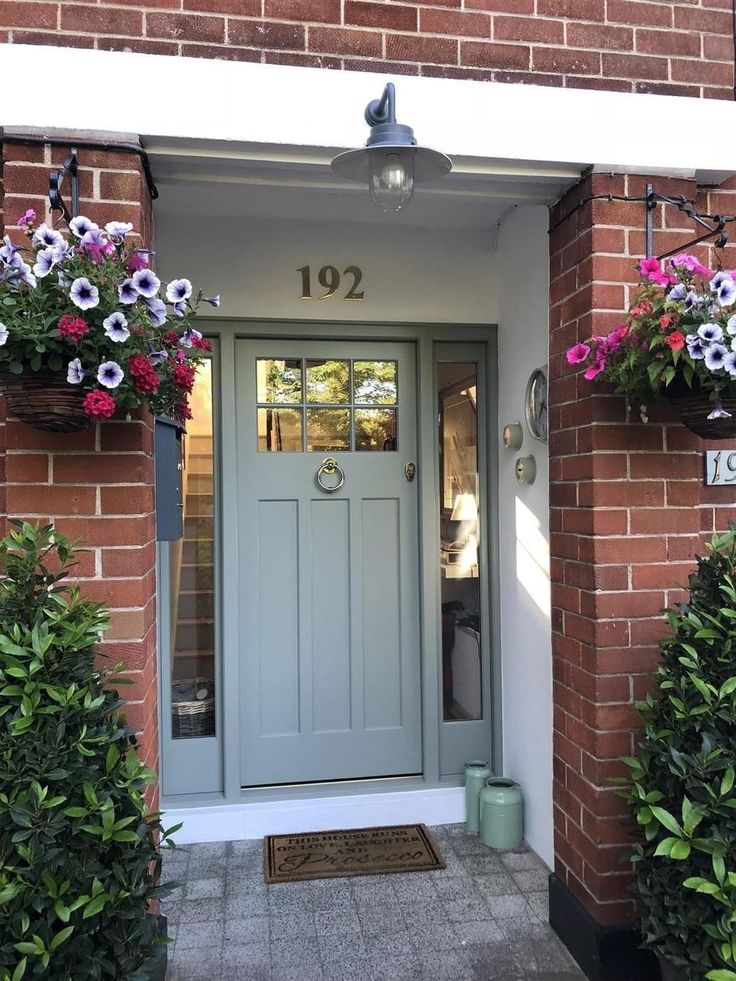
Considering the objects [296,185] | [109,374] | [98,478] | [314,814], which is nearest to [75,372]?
[109,374]

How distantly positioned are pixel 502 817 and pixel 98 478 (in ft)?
7.36

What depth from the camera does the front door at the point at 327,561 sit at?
3467mm

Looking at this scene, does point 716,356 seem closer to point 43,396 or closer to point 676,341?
point 676,341

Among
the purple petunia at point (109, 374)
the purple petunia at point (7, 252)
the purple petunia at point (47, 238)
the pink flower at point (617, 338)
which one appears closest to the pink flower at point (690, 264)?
the pink flower at point (617, 338)

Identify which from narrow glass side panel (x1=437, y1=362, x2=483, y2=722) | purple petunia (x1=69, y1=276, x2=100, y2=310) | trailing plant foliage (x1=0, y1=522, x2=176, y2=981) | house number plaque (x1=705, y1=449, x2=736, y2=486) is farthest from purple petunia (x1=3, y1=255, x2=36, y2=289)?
house number plaque (x1=705, y1=449, x2=736, y2=486)

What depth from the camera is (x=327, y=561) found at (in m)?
3.54

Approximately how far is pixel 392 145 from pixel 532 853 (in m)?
2.85

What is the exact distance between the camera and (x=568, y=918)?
8.48 feet

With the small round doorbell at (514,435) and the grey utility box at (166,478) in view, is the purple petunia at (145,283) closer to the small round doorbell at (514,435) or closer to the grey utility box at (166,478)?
the grey utility box at (166,478)

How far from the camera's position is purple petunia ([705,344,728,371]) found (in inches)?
79.4

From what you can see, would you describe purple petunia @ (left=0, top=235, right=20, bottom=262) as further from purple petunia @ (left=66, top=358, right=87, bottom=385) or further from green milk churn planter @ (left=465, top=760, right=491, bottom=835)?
green milk churn planter @ (left=465, top=760, right=491, bottom=835)

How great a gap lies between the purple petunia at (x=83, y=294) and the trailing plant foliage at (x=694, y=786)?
1879mm

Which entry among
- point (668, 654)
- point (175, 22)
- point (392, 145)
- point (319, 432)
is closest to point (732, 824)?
point (668, 654)

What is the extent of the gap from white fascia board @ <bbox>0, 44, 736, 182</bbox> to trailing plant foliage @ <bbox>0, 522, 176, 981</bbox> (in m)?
1.30
